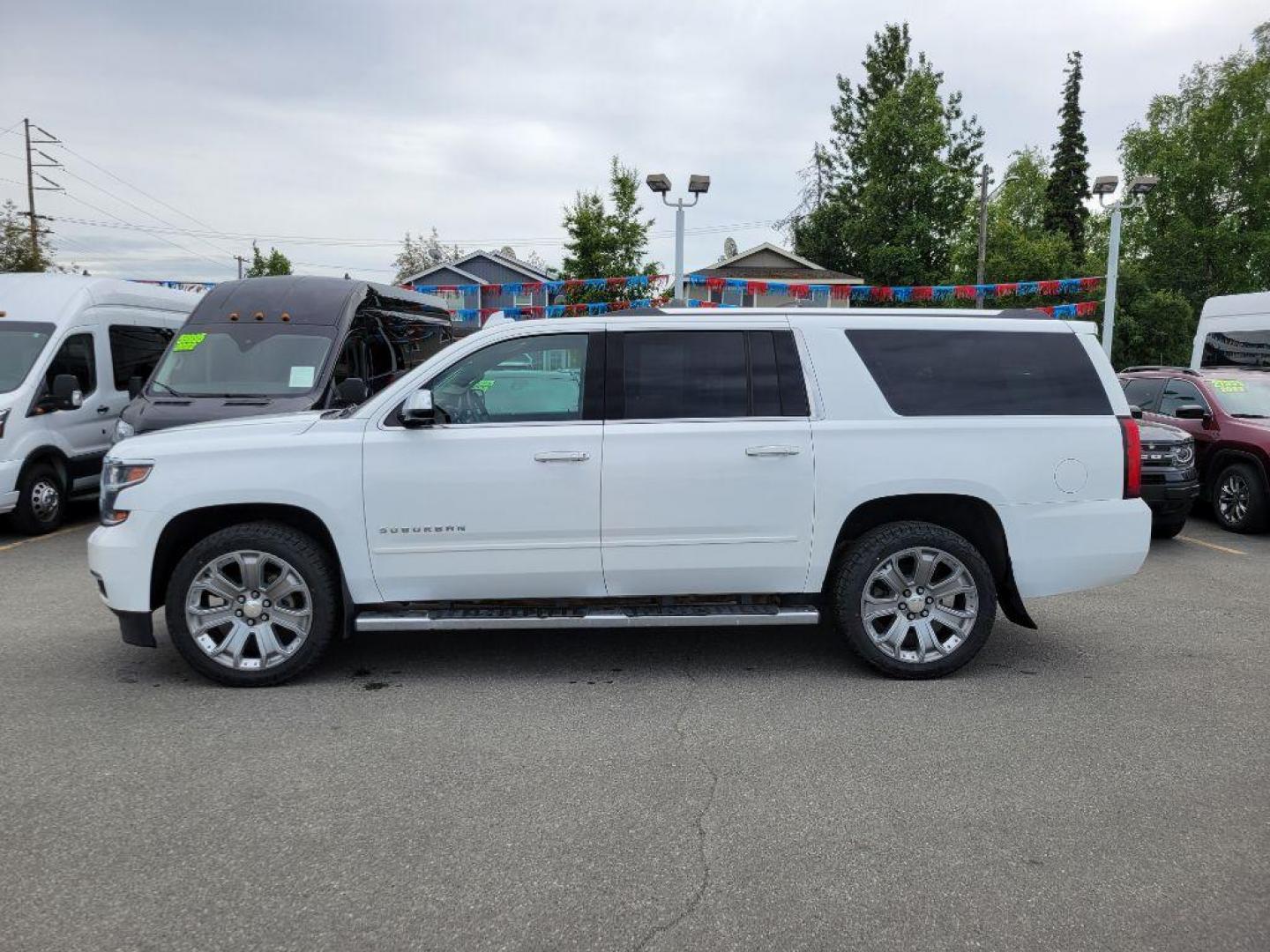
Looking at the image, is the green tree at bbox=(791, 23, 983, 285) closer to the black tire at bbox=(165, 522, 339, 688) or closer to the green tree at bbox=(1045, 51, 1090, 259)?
the green tree at bbox=(1045, 51, 1090, 259)

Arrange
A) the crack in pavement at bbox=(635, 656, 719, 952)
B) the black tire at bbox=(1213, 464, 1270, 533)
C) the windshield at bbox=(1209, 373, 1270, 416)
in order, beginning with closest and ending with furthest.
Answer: the crack in pavement at bbox=(635, 656, 719, 952) < the black tire at bbox=(1213, 464, 1270, 533) < the windshield at bbox=(1209, 373, 1270, 416)

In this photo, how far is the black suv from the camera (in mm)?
9156

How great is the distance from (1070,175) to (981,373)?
6301cm

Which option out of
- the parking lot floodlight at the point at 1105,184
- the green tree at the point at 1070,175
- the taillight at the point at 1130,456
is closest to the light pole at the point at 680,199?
the parking lot floodlight at the point at 1105,184

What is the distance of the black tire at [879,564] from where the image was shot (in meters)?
4.89

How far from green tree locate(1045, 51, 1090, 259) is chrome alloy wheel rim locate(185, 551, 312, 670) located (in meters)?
62.3

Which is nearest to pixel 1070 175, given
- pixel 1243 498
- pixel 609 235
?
pixel 609 235

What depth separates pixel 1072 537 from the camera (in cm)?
498

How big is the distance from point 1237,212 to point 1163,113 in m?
6.44

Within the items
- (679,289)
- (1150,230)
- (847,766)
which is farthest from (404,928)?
(1150,230)

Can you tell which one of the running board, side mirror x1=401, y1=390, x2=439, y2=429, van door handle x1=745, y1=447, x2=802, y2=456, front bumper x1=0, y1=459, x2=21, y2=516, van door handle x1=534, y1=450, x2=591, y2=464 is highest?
side mirror x1=401, y1=390, x2=439, y2=429

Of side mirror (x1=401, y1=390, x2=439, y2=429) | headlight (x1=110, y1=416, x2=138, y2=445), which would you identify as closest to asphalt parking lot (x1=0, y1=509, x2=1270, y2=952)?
side mirror (x1=401, y1=390, x2=439, y2=429)

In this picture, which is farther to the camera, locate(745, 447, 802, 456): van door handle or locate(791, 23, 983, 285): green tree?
locate(791, 23, 983, 285): green tree

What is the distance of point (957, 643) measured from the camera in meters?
4.98
